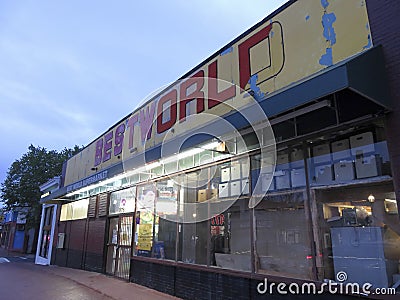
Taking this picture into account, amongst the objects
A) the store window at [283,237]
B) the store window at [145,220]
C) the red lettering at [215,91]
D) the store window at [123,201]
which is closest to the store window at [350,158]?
the store window at [283,237]

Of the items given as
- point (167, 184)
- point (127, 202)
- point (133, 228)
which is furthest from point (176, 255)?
point (127, 202)

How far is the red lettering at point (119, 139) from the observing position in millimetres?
11712

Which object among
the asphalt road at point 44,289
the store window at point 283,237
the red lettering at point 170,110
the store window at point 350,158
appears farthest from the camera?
the red lettering at point 170,110

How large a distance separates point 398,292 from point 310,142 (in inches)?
97.0

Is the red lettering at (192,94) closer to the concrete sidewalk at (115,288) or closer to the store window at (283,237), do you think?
the store window at (283,237)

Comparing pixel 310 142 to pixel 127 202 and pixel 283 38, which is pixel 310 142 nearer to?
pixel 283 38

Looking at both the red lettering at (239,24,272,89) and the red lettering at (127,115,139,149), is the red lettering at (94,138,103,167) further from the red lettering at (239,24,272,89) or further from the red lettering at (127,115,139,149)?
the red lettering at (239,24,272,89)

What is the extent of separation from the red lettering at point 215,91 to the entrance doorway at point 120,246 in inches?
198

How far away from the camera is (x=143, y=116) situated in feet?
34.6

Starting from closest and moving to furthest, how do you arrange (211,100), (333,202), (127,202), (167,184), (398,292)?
1. (398,292)
2. (333,202)
3. (211,100)
4. (167,184)
5. (127,202)

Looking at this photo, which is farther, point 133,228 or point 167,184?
point 133,228

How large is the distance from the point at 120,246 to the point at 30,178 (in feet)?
70.3

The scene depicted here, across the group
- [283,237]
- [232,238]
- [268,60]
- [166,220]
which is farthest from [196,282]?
[268,60]

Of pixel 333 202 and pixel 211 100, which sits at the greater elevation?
pixel 211 100
